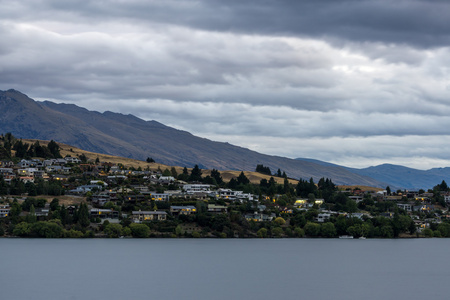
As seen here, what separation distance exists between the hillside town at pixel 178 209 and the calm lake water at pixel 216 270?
6.64m

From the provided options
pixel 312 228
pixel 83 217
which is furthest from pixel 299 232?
pixel 83 217

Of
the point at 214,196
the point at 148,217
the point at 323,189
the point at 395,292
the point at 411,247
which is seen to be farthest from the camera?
the point at 323,189

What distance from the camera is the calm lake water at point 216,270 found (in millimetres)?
65562

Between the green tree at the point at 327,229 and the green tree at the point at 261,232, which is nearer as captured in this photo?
the green tree at the point at 261,232

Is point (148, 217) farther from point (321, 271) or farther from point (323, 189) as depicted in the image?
point (323, 189)

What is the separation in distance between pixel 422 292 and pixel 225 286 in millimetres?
19872

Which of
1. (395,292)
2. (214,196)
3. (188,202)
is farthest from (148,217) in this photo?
(395,292)

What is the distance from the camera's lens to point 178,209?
5472 inches

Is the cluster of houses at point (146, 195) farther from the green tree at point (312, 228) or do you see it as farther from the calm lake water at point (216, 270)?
the calm lake water at point (216, 270)

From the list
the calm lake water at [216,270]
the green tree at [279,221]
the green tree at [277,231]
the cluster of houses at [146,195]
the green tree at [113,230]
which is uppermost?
the cluster of houses at [146,195]

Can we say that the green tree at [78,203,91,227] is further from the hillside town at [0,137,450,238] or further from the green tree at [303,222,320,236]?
the green tree at [303,222,320,236]

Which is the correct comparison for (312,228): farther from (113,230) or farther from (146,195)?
(113,230)

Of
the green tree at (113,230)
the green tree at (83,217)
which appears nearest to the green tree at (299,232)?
the green tree at (113,230)

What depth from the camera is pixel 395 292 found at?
67.1 m
